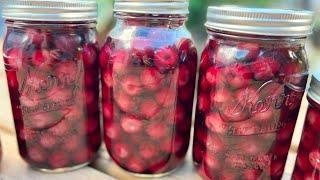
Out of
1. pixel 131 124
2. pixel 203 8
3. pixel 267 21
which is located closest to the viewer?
pixel 267 21

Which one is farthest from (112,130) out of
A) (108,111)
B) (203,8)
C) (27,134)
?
(203,8)

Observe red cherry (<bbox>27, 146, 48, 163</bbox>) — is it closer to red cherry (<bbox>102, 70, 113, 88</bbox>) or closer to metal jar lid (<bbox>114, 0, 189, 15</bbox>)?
red cherry (<bbox>102, 70, 113, 88</bbox>)

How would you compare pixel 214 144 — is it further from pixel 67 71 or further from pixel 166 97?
pixel 67 71

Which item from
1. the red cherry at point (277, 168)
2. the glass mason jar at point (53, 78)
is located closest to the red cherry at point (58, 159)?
the glass mason jar at point (53, 78)

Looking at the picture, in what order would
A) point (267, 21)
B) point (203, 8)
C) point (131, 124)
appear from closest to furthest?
point (267, 21) → point (131, 124) → point (203, 8)

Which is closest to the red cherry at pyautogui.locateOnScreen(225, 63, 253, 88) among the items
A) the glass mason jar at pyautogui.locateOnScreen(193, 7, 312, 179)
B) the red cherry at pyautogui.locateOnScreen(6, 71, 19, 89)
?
the glass mason jar at pyautogui.locateOnScreen(193, 7, 312, 179)

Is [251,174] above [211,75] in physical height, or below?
below

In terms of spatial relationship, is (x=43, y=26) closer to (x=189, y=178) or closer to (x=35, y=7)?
(x=35, y=7)

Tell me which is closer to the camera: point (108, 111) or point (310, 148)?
point (310, 148)

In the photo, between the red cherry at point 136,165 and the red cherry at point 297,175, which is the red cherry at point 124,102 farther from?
the red cherry at point 297,175
